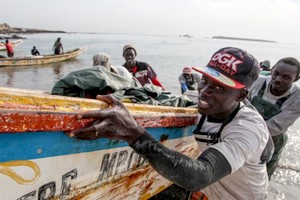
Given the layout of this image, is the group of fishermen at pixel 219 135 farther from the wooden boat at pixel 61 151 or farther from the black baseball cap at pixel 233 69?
the wooden boat at pixel 61 151

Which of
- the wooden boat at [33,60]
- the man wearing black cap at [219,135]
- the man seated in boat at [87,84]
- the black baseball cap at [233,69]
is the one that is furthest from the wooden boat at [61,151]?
the wooden boat at [33,60]

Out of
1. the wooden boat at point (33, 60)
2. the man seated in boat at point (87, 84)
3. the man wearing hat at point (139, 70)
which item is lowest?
the wooden boat at point (33, 60)

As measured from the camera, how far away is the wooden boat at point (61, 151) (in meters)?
1.48

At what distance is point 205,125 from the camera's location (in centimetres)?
212

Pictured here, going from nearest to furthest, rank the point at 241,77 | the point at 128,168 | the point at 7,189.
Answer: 1. the point at 7,189
2. the point at 241,77
3. the point at 128,168

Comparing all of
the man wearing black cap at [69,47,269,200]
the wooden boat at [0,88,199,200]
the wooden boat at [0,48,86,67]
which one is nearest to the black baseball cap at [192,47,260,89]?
the man wearing black cap at [69,47,269,200]

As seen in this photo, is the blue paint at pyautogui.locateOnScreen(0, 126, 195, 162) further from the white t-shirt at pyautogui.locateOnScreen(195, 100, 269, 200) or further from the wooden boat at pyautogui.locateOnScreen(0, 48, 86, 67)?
the wooden boat at pyautogui.locateOnScreen(0, 48, 86, 67)

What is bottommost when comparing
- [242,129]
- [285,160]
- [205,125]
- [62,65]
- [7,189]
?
[62,65]

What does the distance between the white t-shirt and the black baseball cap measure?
0.72ft

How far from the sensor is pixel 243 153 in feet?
5.24

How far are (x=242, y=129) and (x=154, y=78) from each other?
3.90 metres

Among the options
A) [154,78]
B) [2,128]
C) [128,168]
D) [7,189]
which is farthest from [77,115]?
[154,78]

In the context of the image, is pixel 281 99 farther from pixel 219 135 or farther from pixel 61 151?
pixel 61 151

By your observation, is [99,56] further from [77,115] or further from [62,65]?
[62,65]
